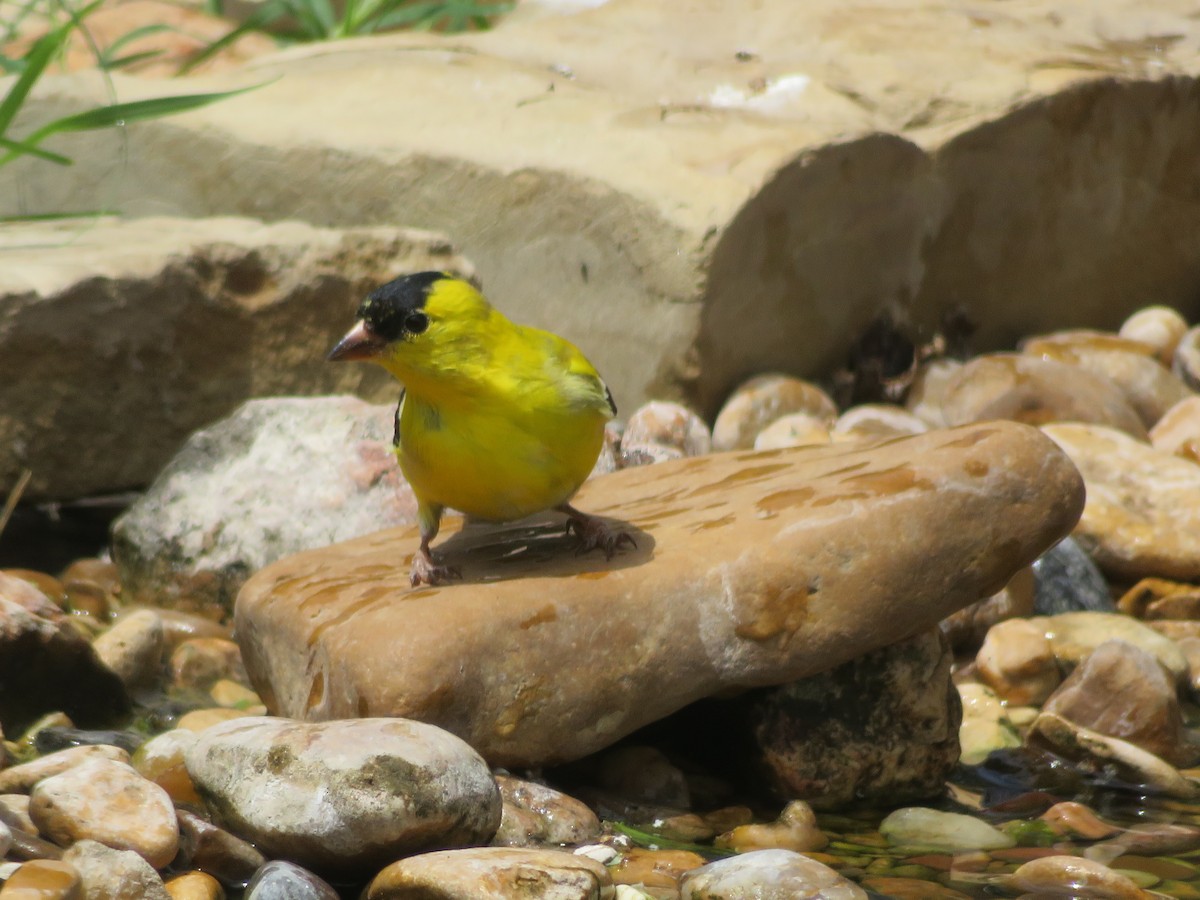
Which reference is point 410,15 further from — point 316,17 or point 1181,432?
point 1181,432

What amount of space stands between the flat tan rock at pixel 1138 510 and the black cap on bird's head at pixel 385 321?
272cm

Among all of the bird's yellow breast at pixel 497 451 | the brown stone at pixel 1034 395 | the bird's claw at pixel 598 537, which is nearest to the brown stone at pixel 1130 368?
the brown stone at pixel 1034 395

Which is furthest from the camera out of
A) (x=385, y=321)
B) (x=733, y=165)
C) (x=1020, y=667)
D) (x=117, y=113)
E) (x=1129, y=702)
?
(x=733, y=165)

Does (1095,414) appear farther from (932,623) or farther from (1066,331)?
(932,623)

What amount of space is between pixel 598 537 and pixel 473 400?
0.48 m

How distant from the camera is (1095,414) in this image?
231 inches

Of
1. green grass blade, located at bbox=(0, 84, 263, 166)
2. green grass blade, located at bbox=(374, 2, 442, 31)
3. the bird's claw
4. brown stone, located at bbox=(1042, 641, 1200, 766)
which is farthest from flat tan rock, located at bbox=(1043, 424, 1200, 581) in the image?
green grass blade, located at bbox=(374, 2, 442, 31)

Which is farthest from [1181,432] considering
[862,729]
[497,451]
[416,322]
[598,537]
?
[416,322]

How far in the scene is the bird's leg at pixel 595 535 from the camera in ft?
11.7

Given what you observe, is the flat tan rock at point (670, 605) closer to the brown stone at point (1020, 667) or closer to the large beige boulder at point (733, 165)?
Result: the brown stone at point (1020, 667)

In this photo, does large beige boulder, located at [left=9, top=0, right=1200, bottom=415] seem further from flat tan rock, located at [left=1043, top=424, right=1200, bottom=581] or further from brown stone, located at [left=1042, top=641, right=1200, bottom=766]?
brown stone, located at [left=1042, top=641, right=1200, bottom=766]

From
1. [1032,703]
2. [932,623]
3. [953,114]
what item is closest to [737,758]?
[932,623]

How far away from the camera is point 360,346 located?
3.29 metres

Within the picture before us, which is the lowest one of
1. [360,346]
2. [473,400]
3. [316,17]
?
[473,400]
